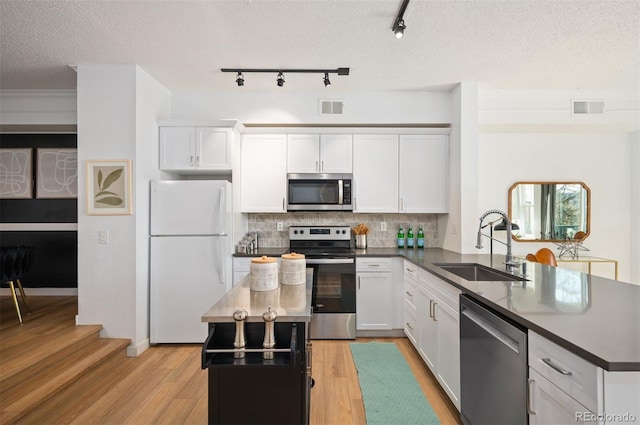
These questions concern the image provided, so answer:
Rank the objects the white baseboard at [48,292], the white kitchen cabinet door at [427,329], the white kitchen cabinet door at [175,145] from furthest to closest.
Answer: the white baseboard at [48,292] < the white kitchen cabinet door at [175,145] < the white kitchen cabinet door at [427,329]

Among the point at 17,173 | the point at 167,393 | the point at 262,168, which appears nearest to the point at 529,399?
the point at 167,393

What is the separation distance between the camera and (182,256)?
10.9 ft

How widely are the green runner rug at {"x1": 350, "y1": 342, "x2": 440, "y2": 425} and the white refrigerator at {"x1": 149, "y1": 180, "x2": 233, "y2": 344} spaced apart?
157 centimetres

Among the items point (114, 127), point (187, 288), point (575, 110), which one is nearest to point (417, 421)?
point (187, 288)

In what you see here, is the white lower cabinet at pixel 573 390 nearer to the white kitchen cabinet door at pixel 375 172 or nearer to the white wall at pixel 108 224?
the white kitchen cabinet door at pixel 375 172

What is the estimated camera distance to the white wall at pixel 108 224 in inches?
122

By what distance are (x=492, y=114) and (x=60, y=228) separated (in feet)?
18.9

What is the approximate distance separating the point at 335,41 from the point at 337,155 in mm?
1409

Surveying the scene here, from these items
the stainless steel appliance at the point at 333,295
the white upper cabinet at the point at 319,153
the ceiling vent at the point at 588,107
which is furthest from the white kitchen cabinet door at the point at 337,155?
the ceiling vent at the point at 588,107

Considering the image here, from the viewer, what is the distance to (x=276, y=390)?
1522mm

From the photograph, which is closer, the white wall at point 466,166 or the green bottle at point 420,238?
the white wall at point 466,166

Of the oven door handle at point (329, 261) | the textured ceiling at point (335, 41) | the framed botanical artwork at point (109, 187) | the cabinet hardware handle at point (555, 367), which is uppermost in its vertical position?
the textured ceiling at point (335, 41)

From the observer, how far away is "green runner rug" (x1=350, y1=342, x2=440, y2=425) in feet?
7.11

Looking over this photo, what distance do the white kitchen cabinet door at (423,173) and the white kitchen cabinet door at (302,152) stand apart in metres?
1.00
